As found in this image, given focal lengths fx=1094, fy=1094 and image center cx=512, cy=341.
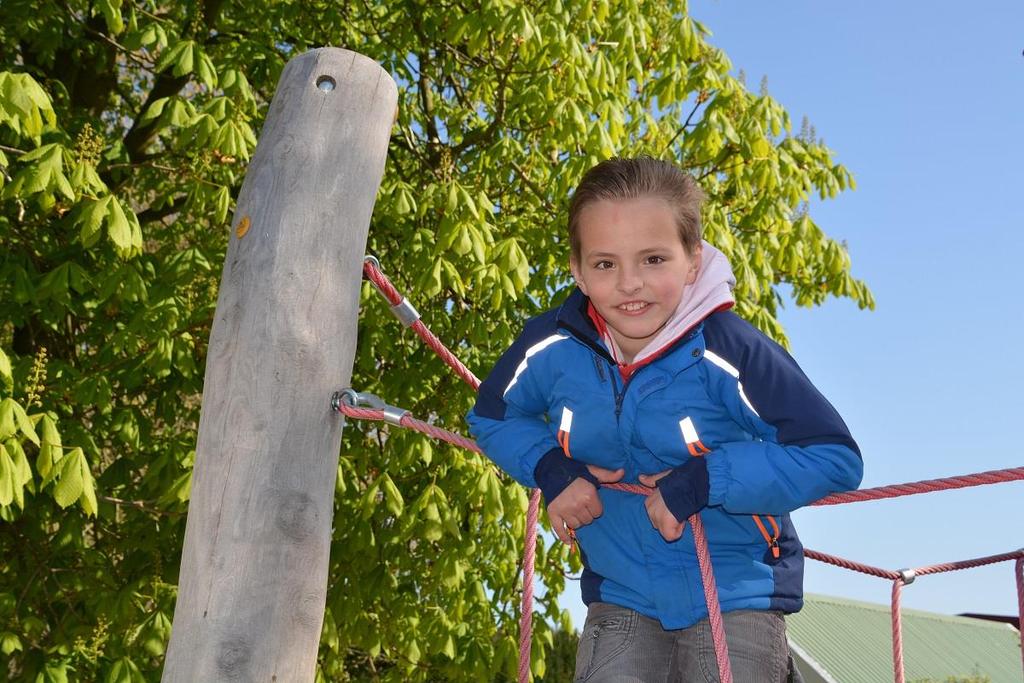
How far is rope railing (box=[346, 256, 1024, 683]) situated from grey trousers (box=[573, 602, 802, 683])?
0.09 metres

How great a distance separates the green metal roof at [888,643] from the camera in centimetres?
1841

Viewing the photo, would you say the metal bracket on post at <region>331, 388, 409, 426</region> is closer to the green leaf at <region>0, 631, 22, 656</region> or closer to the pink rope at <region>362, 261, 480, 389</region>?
the pink rope at <region>362, 261, 480, 389</region>

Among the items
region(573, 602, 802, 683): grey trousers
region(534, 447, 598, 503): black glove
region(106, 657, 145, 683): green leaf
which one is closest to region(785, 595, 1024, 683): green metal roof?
region(106, 657, 145, 683): green leaf

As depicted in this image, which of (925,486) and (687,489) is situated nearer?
(687,489)

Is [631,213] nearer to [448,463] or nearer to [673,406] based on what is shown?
[673,406]

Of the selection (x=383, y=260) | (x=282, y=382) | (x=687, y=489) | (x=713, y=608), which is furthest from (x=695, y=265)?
(x=383, y=260)

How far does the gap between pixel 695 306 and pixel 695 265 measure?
5.9 inches

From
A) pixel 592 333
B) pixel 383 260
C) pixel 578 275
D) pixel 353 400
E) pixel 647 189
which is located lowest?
pixel 353 400

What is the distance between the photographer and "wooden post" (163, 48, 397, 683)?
9.70 feet

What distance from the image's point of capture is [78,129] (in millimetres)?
7137

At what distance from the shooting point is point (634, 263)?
2508 millimetres

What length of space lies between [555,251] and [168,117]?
2.52m

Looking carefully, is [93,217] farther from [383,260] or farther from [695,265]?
[695,265]

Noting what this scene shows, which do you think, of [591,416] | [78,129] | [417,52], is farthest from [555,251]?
[591,416]
